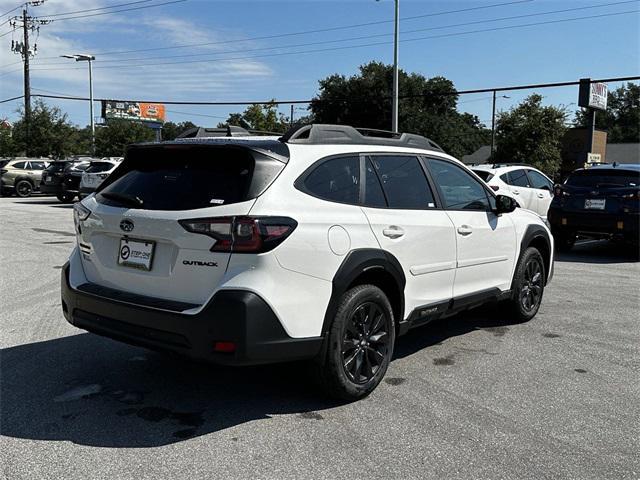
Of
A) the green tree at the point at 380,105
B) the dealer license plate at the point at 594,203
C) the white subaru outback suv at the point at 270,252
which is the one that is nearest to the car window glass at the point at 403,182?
the white subaru outback suv at the point at 270,252

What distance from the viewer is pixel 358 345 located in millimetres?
4039

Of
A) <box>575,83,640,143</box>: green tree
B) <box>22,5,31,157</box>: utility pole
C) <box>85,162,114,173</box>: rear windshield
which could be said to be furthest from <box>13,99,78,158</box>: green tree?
<box>575,83,640,143</box>: green tree

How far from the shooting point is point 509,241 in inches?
229

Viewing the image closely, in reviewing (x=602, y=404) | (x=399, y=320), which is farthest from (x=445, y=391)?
(x=602, y=404)

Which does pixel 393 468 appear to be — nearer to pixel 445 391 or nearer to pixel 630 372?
pixel 445 391

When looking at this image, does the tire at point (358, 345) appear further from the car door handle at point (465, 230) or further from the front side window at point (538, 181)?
the front side window at point (538, 181)

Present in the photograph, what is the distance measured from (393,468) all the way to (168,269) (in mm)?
1719

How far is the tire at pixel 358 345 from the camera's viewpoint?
3820 millimetres

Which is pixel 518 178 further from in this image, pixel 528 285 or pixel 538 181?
pixel 528 285

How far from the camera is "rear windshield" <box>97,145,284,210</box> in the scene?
Answer: 358 centimetres

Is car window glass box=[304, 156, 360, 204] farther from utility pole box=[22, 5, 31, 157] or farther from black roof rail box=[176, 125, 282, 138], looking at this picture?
utility pole box=[22, 5, 31, 157]

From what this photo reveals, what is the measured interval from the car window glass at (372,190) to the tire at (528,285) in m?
2.32

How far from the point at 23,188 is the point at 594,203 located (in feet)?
85.8

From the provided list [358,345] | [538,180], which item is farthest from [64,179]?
[358,345]
